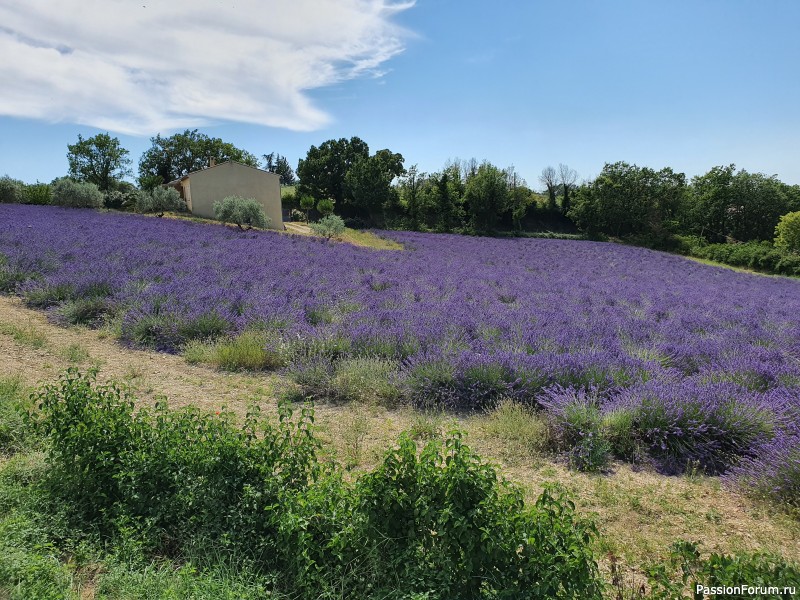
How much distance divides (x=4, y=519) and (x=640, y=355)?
6.70 m

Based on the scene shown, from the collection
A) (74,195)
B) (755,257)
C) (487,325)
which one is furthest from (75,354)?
(755,257)

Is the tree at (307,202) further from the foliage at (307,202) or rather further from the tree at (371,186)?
the tree at (371,186)

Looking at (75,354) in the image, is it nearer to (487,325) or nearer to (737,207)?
(487,325)

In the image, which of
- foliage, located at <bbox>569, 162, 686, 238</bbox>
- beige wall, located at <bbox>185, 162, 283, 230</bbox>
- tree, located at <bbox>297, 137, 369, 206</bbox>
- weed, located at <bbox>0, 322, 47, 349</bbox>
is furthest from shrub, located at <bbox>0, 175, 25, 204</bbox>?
foliage, located at <bbox>569, 162, 686, 238</bbox>

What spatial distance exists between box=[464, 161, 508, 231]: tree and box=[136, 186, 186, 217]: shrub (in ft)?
85.7

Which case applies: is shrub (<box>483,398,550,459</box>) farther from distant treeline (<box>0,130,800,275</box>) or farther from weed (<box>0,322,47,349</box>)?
distant treeline (<box>0,130,800,275</box>)

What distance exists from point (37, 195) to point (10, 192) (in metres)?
1.52

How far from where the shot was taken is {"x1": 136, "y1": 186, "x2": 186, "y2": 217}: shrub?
2812 centimetres

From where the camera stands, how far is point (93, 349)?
266 inches

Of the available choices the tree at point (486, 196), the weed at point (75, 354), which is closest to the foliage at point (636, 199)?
the tree at point (486, 196)

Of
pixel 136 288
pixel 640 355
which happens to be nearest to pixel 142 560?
pixel 640 355

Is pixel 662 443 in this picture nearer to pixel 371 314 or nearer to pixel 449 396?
pixel 449 396

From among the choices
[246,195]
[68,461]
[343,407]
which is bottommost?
[343,407]

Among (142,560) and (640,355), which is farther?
(640,355)
